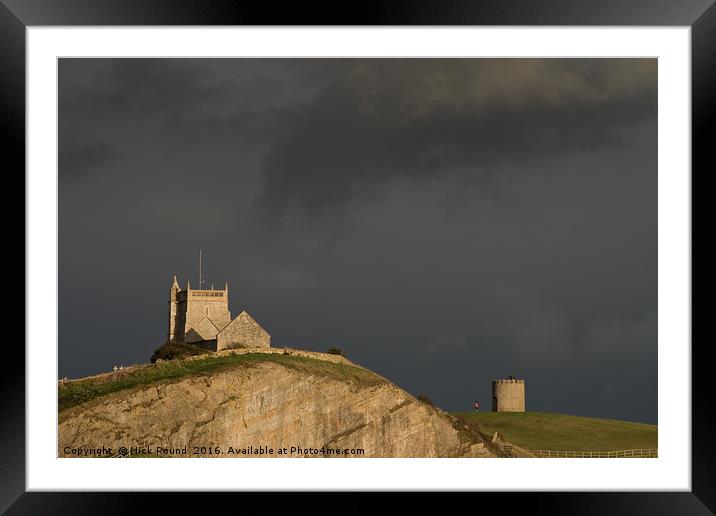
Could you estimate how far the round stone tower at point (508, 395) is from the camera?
5503 centimetres

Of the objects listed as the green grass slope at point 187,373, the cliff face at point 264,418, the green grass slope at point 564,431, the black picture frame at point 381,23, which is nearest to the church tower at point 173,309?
the green grass slope at point 187,373

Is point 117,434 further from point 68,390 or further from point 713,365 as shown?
point 713,365

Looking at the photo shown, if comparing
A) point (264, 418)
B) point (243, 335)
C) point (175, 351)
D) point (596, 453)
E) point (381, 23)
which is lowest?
point (596, 453)

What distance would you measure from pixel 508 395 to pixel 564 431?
15.2 ft

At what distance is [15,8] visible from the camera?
11.7 meters

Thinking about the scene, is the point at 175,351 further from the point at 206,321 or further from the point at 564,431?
the point at 564,431

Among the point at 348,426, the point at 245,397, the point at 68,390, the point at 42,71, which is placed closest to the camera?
the point at 42,71

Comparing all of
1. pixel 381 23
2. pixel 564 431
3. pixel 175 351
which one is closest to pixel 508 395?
pixel 564 431

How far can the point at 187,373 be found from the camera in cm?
3894

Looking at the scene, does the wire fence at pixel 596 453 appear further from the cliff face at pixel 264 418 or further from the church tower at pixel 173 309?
the church tower at pixel 173 309

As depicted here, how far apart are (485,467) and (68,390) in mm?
26505

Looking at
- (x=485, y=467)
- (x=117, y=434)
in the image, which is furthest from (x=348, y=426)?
(x=485, y=467)

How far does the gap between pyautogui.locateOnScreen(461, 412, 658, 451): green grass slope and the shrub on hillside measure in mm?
15065

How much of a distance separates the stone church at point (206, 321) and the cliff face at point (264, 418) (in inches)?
100
